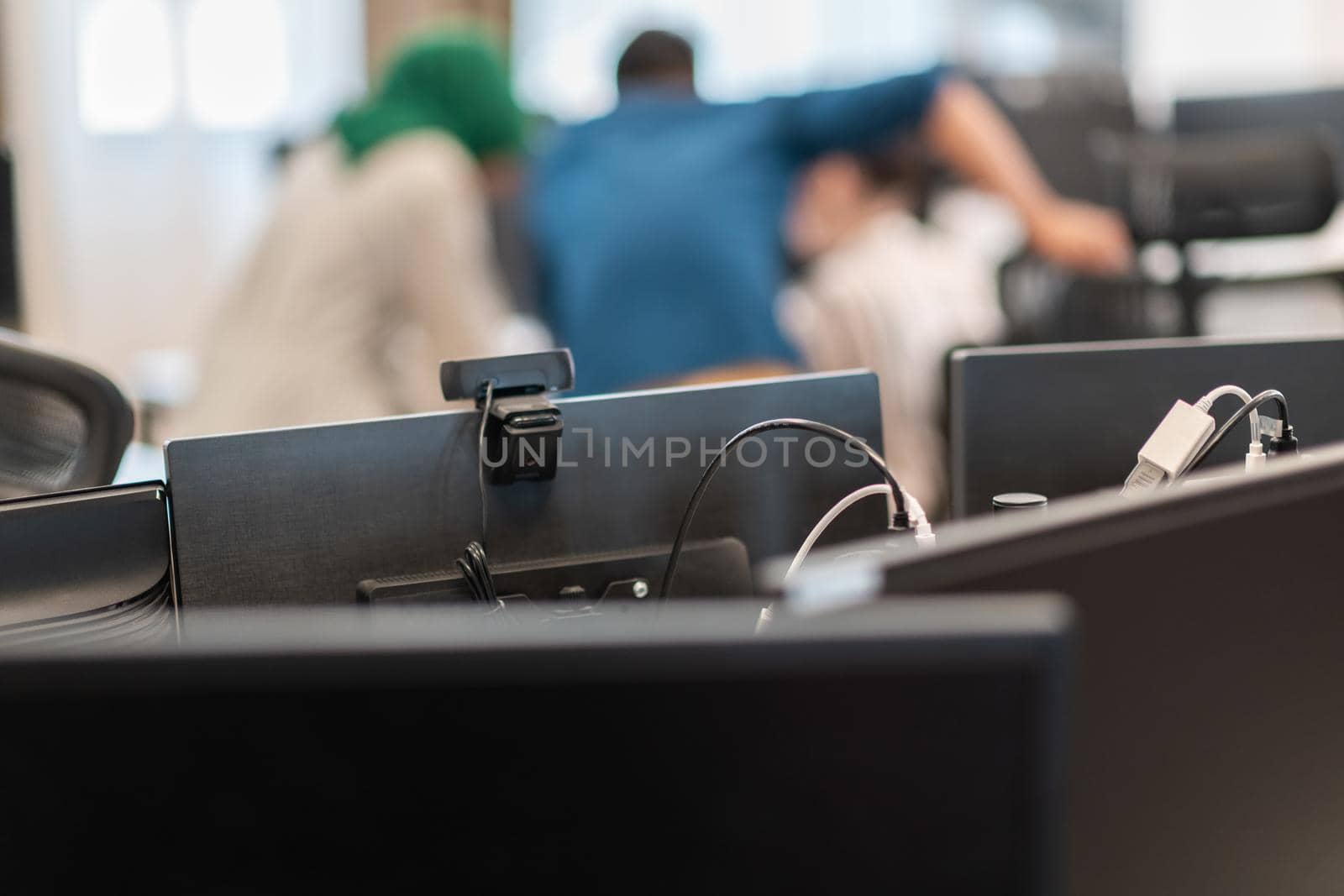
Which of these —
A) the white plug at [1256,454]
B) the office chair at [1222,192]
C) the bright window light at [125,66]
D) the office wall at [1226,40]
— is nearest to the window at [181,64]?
the bright window light at [125,66]

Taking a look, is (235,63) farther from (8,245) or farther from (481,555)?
(481,555)

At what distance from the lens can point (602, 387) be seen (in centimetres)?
237

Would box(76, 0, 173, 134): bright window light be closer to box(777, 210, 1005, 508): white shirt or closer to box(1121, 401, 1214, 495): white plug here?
box(777, 210, 1005, 508): white shirt

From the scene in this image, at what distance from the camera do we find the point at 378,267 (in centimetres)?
224

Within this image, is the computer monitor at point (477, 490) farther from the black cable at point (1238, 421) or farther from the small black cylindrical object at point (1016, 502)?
the black cable at point (1238, 421)

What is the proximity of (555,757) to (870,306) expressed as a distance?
2.70m

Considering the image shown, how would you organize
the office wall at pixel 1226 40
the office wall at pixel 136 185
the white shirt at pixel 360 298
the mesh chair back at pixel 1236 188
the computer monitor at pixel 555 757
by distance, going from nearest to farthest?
1. the computer monitor at pixel 555 757
2. the white shirt at pixel 360 298
3. the mesh chair back at pixel 1236 188
4. the office wall at pixel 136 185
5. the office wall at pixel 1226 40

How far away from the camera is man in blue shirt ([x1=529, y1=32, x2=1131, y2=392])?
2.30 meters

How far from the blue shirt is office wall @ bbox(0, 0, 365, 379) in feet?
7.71

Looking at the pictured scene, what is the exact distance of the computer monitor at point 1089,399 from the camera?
97cm

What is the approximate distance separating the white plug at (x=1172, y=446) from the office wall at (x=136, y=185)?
3.94m

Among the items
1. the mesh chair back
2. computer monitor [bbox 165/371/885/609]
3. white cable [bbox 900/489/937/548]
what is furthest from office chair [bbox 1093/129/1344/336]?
white cable [bbox 900/489/937/548]

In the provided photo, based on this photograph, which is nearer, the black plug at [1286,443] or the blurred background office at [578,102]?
the black plug at [1286,443]

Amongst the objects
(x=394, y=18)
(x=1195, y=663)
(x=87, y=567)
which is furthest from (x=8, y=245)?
(x=394, y=18)
